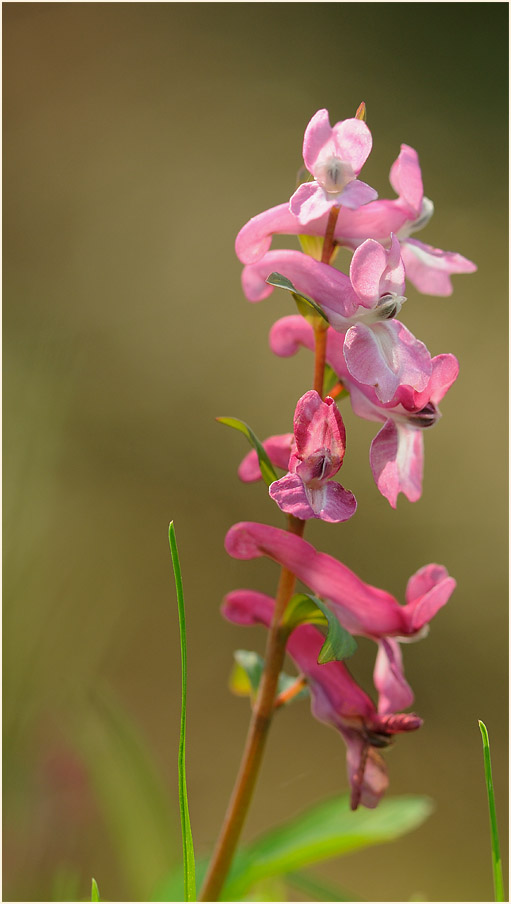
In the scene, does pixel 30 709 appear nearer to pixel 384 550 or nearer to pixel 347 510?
pixel 347 510

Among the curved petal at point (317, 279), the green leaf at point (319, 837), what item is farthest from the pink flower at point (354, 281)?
the green leaf at point (319, 837)

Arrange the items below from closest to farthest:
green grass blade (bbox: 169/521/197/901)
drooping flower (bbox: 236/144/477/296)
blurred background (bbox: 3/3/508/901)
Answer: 1. green grass blade (bbox: 169/521/197/901)
2. drooping flower (bbox: 236/144/477/296)
3. blurred background (bbox: 3/3/508/901)

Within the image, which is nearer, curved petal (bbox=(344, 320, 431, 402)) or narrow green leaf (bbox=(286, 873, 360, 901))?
curved petal (bbox=(344, 320, 431, 402))

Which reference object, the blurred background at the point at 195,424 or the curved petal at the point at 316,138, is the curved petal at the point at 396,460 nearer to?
the curved petal at the point at 316,138

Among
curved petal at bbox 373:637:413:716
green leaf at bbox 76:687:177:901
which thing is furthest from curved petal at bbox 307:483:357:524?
green leaf at bbox 76:687:177:901

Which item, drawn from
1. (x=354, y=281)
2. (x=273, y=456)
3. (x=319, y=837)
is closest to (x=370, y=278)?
(x=354, y=281)

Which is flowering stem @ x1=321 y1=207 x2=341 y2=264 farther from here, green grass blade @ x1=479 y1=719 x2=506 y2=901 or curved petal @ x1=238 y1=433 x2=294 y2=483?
green grass blade @ x1=479 y1=719 x2=506 y2=901

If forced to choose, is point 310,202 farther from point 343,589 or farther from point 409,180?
→ point 343,589
